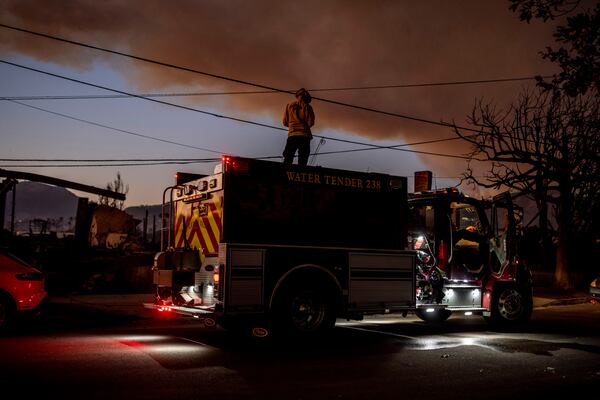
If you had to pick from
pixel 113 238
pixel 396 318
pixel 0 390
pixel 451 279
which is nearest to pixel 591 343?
pixel 451 279

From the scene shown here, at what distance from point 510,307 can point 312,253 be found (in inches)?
190

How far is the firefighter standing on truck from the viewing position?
1237 cm

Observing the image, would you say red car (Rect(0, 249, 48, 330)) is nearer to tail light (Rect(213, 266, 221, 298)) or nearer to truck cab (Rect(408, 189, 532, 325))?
tail light (Rect(213, 266, 221, 298))

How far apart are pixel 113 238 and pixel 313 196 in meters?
24.7

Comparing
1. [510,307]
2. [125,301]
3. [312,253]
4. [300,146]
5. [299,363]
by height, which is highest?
[300,146]

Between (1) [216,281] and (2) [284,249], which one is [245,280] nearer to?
(1) [216,281]

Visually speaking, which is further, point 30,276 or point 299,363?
point 30,276

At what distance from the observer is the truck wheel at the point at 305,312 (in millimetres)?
9289

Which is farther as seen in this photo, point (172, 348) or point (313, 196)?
point (313, 196)

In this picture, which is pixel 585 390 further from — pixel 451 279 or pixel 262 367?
pixel 451 279

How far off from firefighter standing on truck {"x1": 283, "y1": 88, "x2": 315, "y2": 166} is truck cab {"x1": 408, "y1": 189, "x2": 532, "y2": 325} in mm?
2388

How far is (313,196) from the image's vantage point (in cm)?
1011

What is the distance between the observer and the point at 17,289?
33.0ft

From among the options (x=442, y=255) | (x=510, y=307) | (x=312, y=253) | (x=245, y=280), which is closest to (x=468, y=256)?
(x=442, y=255)
